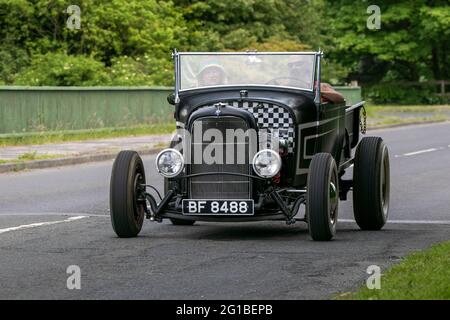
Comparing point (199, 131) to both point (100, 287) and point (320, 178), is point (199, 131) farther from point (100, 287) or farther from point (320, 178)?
point (100, 287)

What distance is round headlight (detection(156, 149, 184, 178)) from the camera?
11.6 meters

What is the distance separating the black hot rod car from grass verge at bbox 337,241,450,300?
149 centimetres

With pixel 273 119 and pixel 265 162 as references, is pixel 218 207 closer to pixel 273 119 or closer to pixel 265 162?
pixel 265 162

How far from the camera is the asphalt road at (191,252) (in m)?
8.60

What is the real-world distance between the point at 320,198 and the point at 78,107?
19.1m

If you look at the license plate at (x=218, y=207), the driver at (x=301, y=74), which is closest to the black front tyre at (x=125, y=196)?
the license plate at (x=218, y=207)

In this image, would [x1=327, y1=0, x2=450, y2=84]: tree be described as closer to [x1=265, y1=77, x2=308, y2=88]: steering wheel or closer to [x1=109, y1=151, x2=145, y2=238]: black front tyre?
[x1=265, y1=77, x2=308, y2=88]: steering wheel

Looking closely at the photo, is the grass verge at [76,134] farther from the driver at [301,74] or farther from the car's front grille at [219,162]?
the car's front grille at [219,162]

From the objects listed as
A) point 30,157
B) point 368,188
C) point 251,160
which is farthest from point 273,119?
point 30,157

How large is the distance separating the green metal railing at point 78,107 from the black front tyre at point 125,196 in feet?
50.1

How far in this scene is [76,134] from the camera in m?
29.1

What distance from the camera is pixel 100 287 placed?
8.62 m

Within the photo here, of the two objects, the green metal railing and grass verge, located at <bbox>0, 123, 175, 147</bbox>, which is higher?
the green metal railing

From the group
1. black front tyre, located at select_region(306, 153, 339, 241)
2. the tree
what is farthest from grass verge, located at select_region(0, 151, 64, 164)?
the tree
